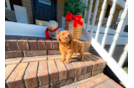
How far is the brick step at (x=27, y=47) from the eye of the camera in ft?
2.96

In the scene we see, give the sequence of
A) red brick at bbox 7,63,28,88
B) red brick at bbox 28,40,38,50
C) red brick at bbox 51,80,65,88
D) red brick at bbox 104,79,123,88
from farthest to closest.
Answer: red brick at bbox 28,40,38,50
red brick at bbox 104,79,123,88
red brick at bbox 51,80,65,88
red brick at bbox 7,63,28,88

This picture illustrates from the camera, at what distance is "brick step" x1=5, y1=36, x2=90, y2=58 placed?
0.90 metres

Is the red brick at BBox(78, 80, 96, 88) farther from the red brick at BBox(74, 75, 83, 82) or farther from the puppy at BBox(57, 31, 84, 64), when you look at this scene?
the puppy at BBox(57, 31, 84, 64)

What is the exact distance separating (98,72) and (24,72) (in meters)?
1.21

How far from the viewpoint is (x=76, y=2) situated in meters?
1.33

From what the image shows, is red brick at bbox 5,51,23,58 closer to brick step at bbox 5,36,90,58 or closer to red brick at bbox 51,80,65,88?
brick step at bbox 5,36,90,58

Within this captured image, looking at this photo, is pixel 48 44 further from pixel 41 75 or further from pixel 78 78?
pixel 78 78

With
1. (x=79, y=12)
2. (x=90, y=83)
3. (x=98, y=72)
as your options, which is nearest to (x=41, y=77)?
(x=90, y=83)

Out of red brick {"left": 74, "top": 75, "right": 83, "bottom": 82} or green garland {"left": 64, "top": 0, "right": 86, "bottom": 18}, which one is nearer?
red brick {"left": 74, "top": 75, "right": 83, "bottom": 82}

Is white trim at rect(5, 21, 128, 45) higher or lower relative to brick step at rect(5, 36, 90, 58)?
higher

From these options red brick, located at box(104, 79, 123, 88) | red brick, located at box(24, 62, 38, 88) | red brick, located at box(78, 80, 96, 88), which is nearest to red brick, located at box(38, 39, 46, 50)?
red brick, located at box(24, 62, 38, 88)

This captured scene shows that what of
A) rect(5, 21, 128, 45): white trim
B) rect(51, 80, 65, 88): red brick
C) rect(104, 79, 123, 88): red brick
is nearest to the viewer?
rect(51, 80, 65, 88): red brick

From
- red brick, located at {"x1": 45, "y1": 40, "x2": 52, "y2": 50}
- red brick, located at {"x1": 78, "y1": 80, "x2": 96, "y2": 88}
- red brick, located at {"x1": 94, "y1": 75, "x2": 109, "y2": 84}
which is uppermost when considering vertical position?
red brick, located at {"x1": 45, "y1": 40, "x2": 52, "y2": 50}
